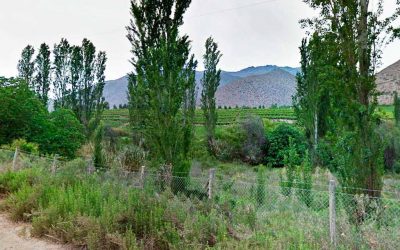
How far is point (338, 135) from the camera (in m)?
8.59

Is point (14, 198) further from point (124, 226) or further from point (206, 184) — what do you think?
point (206, 184)

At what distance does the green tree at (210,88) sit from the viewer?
33344 millimetres

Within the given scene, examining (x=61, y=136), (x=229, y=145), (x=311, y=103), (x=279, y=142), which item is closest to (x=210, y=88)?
(x=229, y=145)

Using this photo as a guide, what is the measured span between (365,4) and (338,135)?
3271 millimetres

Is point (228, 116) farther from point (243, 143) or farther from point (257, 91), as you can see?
point (257, 91)

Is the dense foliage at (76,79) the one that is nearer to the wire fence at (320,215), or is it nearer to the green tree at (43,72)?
the green tree at (43,72)

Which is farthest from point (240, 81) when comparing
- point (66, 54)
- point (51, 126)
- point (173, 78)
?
point (173, 78)

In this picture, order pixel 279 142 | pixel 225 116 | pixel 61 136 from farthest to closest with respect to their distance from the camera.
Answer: pixel 225 116
pixel 279 142
pixel 61 136

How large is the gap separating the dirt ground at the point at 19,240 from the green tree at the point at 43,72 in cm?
3620

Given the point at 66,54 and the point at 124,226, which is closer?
the point at 124,226

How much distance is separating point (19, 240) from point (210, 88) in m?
28.9

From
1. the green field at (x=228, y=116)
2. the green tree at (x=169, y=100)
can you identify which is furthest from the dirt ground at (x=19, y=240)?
the green field at (x=228, y=116)

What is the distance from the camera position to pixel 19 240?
5988 mm

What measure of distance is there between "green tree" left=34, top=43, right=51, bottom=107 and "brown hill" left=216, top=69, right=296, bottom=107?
243ft
